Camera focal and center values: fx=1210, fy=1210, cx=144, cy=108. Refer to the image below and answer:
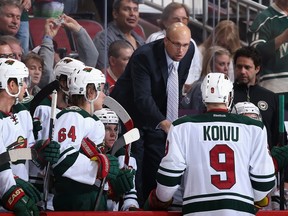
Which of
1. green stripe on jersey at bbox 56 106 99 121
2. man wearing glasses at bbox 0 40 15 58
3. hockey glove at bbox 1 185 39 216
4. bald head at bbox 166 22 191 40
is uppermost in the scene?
bald head at bbox 166 22 191 40

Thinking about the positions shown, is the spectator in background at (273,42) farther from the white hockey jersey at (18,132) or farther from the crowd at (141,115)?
the white hockey jersey at (18,132)

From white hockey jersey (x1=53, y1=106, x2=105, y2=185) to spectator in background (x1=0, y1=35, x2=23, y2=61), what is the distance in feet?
4.68

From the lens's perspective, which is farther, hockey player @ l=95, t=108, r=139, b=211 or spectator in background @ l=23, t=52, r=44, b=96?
spectator in background @ l=23, t=52, r=44, b=96

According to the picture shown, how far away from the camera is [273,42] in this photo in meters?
10.1

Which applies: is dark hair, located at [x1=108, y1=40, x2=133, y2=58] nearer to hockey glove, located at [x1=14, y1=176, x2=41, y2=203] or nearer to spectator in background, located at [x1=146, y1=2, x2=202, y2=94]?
spectator in background, located at [x1=146, y1=2, x2=202, y2=94]

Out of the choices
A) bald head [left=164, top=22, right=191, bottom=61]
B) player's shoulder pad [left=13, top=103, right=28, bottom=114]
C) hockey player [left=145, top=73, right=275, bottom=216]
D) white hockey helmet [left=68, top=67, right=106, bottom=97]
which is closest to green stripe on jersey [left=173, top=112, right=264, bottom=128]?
hockey player [left=145, top=73, right=275, bottom=216]

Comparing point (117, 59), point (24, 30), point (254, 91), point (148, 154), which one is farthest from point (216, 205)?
point (24, 30)

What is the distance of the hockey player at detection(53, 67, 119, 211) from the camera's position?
757cm

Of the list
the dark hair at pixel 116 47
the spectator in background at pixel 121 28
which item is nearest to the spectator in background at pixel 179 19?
the spectator in background at pixel 121 28

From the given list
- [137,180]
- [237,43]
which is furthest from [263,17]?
[137,180]

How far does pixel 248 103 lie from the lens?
29.2 ft

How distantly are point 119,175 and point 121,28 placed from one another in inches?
87.4

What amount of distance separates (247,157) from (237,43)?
3000 millimetres

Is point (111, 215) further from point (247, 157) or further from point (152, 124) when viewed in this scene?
point (152, 124)
